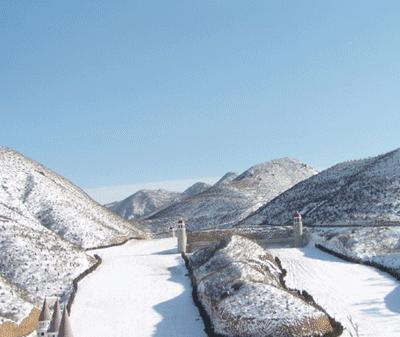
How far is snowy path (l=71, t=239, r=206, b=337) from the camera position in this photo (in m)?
28.1

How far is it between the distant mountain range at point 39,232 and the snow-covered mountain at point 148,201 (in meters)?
97.6

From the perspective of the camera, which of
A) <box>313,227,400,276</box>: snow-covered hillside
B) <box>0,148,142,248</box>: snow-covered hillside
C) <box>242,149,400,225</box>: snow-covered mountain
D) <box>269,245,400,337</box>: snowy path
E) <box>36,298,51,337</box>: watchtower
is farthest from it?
<box>242,149,400,225</box>: snow-covered mountain

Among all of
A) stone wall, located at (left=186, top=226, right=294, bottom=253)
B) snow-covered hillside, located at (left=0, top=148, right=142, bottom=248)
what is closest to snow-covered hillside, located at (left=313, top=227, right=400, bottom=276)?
stone wall, located at (left=186, top=226, right=294, bottom=253)

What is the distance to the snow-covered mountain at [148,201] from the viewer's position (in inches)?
6757

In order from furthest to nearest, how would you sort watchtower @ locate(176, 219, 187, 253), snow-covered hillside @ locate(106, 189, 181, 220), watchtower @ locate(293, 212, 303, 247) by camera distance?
snow-covered hillside @ locate(106, 189, 181, 220)
watchtower @ locate(293, 212, 303, 247)
watchtower @ locate(176, 219, 187, 253)

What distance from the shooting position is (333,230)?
48.9 m

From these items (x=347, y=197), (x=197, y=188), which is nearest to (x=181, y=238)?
(x=347, y=197)

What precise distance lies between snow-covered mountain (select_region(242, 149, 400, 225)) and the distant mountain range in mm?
21576

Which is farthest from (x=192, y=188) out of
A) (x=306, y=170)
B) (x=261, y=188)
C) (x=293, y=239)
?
(x=293, y=239)

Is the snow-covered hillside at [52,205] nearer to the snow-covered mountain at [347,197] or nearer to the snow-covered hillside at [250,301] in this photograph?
the snow-covered hillside at [250,301]

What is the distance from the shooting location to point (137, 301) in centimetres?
3238

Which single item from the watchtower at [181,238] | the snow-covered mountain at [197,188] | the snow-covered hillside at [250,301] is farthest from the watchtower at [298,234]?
the snow-covered mountain at [197,188]

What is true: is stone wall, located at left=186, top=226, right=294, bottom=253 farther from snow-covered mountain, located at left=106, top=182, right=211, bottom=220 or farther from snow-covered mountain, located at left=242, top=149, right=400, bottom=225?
snow-covered mountain, located at left=106, top=182, right=211, bottom=220

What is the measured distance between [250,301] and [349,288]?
8658 millimetres
